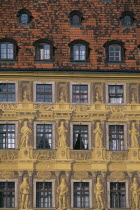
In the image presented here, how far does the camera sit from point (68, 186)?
45344mm

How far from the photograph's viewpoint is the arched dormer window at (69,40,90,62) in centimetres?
4728

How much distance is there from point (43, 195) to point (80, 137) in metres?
4.05

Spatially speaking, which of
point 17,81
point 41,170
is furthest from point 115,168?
point 17,81

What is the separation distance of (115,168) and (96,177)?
1.24 meters

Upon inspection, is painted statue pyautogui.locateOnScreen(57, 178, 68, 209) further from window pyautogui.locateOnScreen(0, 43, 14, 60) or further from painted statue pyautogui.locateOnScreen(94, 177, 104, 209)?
window pyautogui.locateOnScreen(0, 43, 14, 60)

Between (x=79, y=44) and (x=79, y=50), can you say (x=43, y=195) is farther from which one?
(x=79, y=44)

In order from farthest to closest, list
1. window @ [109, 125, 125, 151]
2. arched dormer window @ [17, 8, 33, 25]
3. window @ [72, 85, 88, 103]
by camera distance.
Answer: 1. arched dormer window @ [17, 8, 33, 25]
2. window @ [72, 85, 88, 103]
3. window @ [109, 125, 125, 151]

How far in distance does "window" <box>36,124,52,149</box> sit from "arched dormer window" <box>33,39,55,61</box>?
162 inches

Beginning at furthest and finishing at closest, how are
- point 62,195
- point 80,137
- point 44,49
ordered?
point 44,49
point 80,137
point 62,195

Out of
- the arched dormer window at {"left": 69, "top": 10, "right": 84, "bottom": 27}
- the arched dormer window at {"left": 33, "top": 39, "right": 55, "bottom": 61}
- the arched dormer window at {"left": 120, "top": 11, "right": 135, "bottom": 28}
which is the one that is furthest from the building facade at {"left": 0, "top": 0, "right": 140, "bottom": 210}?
the arched dormer window at {"left": 120, "top": 11, "right": 135, "bottom": 28}

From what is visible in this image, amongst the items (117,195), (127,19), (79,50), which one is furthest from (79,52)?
(117,195)

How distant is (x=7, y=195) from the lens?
45156 millimetres

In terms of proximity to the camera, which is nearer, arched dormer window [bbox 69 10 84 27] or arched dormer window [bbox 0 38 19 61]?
arched dormer window [bbox 0 38 19 61]

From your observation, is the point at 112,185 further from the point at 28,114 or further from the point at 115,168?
the point at 28,114
